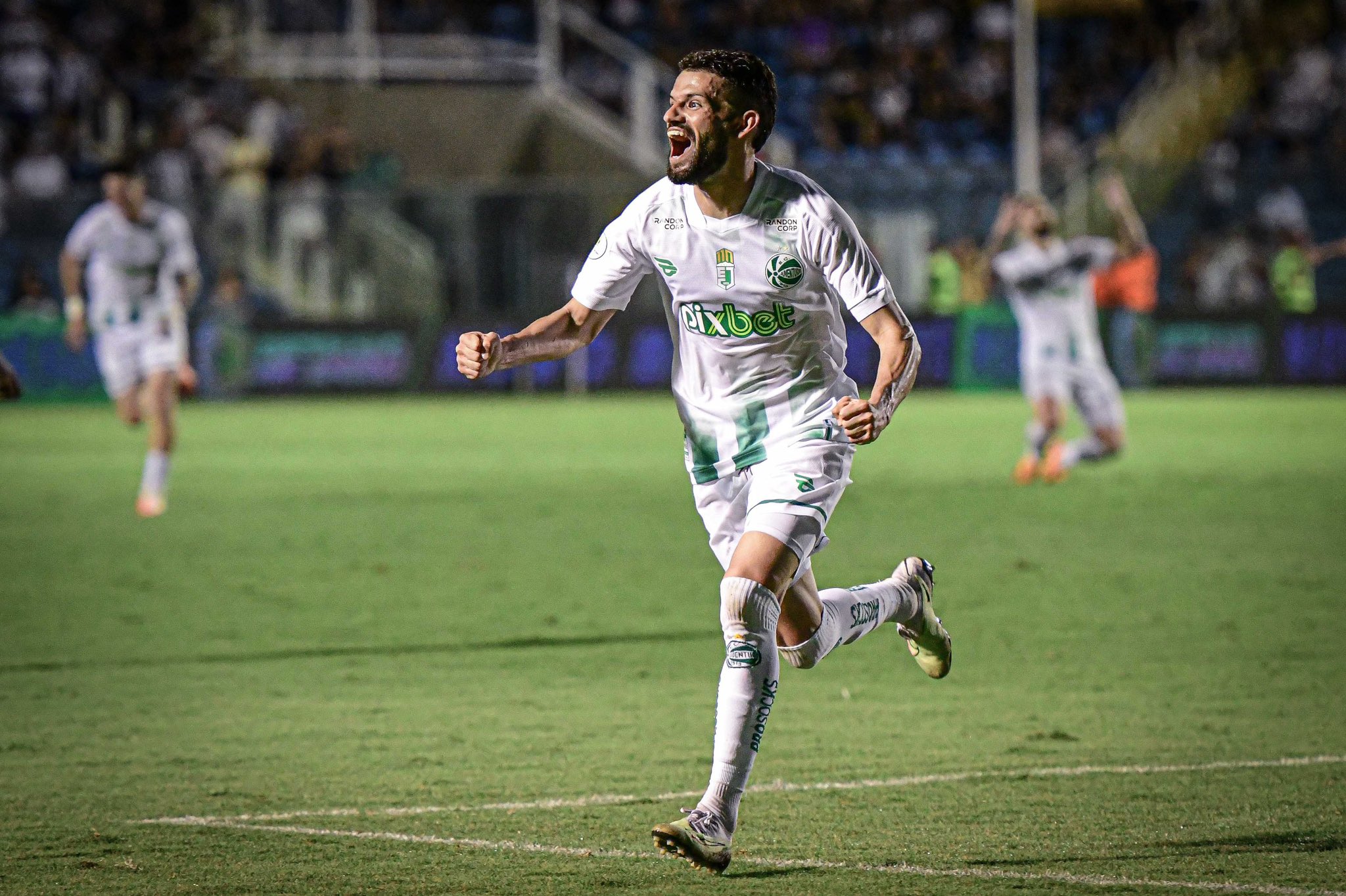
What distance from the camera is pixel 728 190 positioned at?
227 inches

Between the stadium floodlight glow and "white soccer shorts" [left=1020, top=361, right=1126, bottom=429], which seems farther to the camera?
the stadium floodlight glow

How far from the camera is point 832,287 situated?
576 centimetres

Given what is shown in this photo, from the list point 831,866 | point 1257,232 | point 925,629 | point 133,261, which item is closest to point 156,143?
point 133,261

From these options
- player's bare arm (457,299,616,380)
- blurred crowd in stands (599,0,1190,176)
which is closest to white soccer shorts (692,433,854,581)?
player's bare arm (457,299,616,380)

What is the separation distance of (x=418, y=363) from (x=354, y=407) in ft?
5.26

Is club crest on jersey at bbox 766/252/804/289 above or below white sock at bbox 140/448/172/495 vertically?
above

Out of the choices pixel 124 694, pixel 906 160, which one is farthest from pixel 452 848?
pixel 906 160

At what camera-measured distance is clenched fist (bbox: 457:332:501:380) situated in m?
5.63

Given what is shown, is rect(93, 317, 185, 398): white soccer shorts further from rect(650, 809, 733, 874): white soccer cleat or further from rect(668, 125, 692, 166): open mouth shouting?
rect(650, 809, 733, 874): white soccer cleat

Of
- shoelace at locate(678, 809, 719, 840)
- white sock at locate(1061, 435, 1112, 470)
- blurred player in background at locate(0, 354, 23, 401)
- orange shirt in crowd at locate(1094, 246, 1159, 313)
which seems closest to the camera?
shoelace at locate(678, 809, 719, 840)

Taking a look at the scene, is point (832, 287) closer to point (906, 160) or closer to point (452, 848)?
point (452, 848)

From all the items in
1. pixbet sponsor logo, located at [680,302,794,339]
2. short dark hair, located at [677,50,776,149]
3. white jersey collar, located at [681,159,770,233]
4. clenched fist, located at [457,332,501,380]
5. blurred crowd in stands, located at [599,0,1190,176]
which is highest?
blurred crowd in stands, located at [599,0,1190,176]

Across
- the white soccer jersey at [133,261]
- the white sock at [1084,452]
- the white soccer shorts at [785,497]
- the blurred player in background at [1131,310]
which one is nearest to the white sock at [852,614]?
the white soccer shorts at [785,497]

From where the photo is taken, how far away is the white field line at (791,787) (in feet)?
19.4
